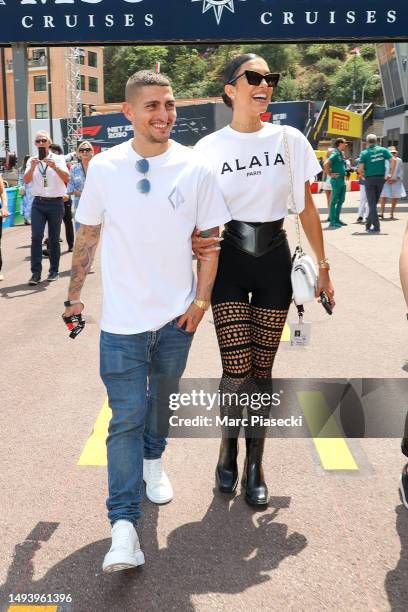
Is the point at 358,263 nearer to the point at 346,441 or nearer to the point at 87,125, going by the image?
the point at 346,441

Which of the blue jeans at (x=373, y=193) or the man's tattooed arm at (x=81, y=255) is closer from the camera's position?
the man's tattooed arm at (x=81, y=255)

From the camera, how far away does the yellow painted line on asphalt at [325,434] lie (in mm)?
3809

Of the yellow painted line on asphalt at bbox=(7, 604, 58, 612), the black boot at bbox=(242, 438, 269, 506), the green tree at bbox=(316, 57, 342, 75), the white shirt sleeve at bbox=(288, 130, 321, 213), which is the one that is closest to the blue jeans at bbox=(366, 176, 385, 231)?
the white shirt sleeve at bbox=(288, 130, 321, 213)

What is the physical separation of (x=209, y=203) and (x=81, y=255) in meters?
0.63

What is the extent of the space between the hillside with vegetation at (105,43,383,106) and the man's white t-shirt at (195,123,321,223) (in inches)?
4472

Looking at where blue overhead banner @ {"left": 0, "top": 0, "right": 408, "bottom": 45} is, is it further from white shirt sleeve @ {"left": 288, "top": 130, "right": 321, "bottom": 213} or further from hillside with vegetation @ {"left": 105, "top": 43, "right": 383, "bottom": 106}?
hillside with vegetation @ {"left": 105, "top": 43, "right": 383, "bottom": 106}

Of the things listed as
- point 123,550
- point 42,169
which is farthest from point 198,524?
point 42,169

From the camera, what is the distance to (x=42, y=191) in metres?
9.42

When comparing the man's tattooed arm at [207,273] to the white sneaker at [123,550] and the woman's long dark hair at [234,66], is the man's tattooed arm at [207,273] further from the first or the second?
the white sneaker at [123,550]

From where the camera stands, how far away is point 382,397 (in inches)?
191

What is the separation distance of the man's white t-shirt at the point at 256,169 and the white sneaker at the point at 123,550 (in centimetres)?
149

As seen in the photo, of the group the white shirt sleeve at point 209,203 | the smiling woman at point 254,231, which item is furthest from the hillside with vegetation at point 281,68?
the white shirt sleeve at point 209,203

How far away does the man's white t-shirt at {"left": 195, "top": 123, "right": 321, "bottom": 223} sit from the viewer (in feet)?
10.5

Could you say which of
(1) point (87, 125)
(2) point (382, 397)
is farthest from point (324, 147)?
(2) point (382, 397)
